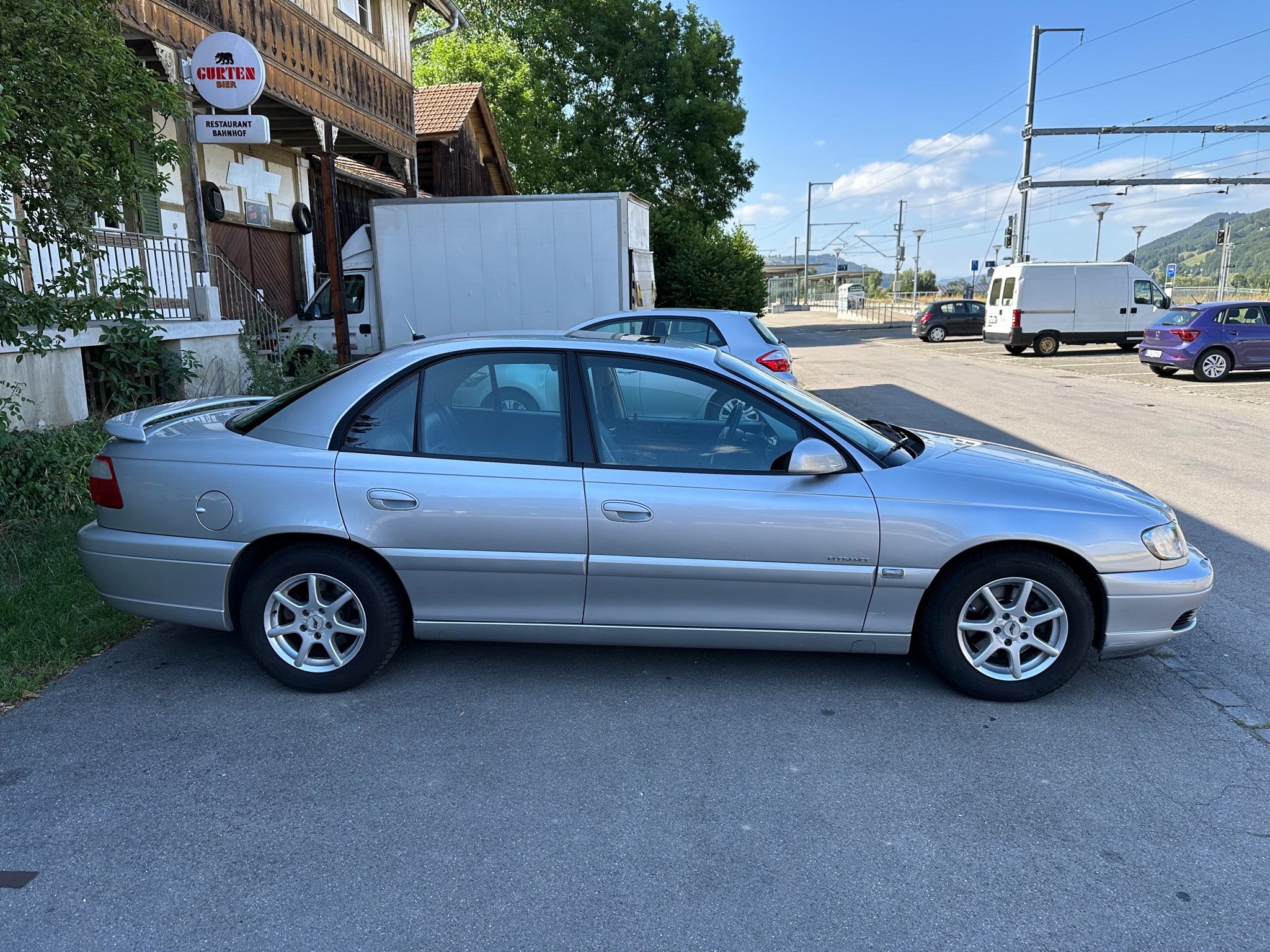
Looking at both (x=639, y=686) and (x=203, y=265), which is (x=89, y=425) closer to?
(x=203, y=265)

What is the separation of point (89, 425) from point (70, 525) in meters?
2.48

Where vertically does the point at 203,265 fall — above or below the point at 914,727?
above

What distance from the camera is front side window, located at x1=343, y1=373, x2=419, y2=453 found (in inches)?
156

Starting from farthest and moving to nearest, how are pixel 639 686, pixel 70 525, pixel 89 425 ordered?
pixel 89 425 → pixel 70 525 → pixel 639 686

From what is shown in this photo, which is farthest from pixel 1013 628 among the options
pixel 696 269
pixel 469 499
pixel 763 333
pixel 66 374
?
pixel 696 269

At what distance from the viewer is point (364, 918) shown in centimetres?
256

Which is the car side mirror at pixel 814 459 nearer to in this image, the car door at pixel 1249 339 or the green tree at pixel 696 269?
the car door at pixel 1249 339

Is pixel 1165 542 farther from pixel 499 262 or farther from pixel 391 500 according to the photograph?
pixel 499 262

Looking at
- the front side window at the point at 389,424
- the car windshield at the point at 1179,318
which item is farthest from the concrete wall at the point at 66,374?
the car windshield at the point at 1179,318

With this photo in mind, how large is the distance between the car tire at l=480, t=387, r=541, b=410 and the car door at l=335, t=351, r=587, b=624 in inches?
0.4

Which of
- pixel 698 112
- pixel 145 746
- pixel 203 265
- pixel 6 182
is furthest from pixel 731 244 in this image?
pixel 145 746

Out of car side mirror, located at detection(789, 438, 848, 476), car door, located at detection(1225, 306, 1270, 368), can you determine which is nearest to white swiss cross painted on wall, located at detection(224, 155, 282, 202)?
car side mirror, located at detection(789, 438, 848, 476)

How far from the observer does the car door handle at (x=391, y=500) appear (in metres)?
3.84

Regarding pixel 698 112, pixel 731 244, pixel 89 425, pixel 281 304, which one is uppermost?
pixel 698 112
